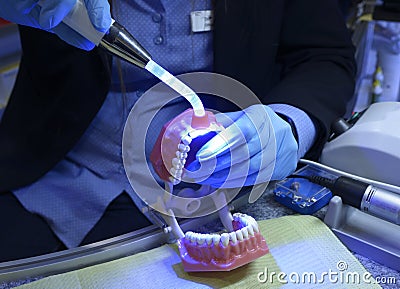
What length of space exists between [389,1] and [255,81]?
39 centimetres

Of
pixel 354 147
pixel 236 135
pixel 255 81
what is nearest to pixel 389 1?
pixel 255 81

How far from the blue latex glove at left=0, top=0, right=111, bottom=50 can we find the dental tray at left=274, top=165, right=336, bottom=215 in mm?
308

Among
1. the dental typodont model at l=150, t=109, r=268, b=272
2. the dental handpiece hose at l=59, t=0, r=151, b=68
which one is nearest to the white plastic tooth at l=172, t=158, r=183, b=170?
the dental typodont model at l=150, t=109, r=268, b=272

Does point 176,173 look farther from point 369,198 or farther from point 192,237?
point 369,198

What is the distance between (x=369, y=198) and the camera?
0.52 meters

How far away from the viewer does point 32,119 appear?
2.49ft

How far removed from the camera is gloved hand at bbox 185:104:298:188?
1.59 feet

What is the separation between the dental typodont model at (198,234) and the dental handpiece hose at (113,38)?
0.09m

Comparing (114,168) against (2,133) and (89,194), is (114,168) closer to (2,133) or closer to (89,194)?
(89,194)

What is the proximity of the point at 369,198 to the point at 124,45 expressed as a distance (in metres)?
0.33

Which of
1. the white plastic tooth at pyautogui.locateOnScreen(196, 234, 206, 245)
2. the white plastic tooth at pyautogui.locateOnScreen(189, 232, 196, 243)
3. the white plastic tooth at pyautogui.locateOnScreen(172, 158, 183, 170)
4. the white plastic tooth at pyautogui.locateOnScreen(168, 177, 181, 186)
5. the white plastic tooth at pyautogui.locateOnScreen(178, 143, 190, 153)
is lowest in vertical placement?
the white plastic tooth at pyautogui.locateOnScreen(189, 232, 196, 243)

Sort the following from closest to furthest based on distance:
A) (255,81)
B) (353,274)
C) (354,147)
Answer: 1. (353,274)
2. (354,147)
3. (255,81)

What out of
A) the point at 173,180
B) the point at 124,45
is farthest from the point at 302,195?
the point at 124,45

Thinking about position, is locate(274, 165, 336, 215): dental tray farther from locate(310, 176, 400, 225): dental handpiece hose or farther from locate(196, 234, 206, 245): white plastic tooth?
locate(196, 234, 206, 245): white plastic tooth
